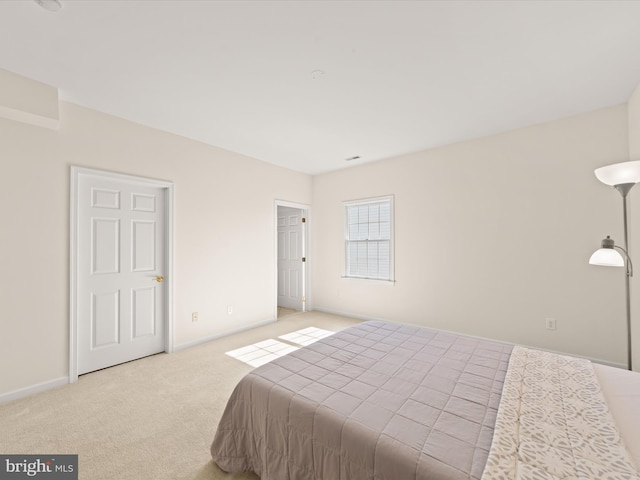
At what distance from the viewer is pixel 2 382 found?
2270mm

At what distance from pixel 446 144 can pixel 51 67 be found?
4.36m

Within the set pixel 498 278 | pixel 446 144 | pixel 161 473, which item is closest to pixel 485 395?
pixel 161 473

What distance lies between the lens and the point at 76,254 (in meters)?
2.68

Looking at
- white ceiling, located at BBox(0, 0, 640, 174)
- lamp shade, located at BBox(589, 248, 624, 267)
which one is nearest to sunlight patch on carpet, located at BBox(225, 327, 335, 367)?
white ceiling, located at BBox(0, 0, 640, 174)

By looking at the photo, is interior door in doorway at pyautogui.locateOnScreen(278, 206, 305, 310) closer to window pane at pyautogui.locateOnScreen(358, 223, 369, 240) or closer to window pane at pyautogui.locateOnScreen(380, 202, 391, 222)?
window pane at pyautogui.locateOnScreen(358, 223, 369, 240)

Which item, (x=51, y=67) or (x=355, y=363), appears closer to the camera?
(x=355, y=363)

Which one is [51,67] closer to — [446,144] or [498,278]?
[446,144]

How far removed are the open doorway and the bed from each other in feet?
11.6

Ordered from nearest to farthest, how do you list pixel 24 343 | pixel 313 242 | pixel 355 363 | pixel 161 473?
1. pixel 161 473
2. pixel 355 363
3. pixel 24 343
4. pixel 313 242

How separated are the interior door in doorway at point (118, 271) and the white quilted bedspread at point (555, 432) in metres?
3.54

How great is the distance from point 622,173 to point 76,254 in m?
4.86

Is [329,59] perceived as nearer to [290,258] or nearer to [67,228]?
[67,228]

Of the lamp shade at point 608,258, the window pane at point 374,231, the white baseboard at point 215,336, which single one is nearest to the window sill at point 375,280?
the window pane at point 374,231

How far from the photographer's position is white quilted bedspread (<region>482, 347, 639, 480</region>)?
884 millimetres
